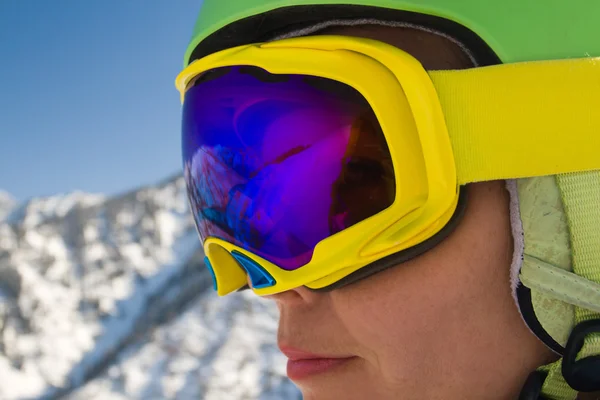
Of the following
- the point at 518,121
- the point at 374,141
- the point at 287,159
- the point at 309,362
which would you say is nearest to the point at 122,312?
the point at 309,362

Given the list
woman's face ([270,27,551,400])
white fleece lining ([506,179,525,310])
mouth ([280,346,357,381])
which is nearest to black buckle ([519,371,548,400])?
woman's face ([270,27,551,400])

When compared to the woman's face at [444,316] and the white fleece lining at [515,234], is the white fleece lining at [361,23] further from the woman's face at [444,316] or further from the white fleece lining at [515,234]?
the white fleece lining at [515,234]

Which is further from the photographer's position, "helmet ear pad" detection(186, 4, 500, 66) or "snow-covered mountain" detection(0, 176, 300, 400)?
"snow-covered mountain" detection(0, 176, 300, 400)

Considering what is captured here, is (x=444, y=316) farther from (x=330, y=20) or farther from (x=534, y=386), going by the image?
(x=330, y=20)

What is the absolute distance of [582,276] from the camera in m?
0.96

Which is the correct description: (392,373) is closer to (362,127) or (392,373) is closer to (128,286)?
(362,127)

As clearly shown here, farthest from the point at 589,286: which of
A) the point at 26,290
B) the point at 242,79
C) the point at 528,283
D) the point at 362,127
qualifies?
the point at 26,290

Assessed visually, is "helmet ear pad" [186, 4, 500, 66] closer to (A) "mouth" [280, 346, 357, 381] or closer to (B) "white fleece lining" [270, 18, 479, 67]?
(B) "white fleece lining" [270, 18, 479, 67]

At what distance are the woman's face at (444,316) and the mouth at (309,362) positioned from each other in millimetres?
33

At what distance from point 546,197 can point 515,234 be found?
0.07 m

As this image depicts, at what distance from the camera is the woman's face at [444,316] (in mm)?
992

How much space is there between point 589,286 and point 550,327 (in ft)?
0.29

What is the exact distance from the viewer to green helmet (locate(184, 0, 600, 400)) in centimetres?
95

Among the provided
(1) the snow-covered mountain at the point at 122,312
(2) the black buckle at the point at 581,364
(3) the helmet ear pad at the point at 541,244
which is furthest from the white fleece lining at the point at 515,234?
(1) the snow-covered mountain at the point at 122,312
